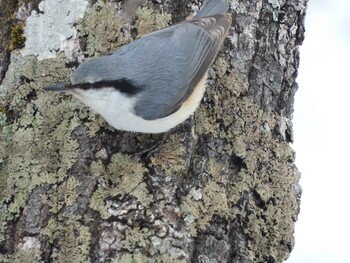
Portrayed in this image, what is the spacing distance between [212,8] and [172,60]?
278 mm

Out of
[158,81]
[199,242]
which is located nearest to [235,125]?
[158,81]

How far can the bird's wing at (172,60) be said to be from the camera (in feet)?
8.14

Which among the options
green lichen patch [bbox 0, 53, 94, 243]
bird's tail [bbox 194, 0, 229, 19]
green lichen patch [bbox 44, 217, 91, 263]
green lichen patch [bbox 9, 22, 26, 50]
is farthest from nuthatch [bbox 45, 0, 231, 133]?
green lichen patch [bbox 44, 217, 91, 263]

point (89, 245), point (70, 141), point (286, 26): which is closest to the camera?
point (89, 245)

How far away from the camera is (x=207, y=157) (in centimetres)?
241

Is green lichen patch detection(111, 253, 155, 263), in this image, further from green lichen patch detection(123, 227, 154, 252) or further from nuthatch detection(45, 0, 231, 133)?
nuthatch detection(45, 0, 231, 133)

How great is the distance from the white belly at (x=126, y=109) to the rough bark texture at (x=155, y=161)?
0.04 m

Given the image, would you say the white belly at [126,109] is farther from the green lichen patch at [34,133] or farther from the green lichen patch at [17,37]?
the green lichen patch at [17,37]

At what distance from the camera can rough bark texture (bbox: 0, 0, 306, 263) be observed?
2221 millimetres

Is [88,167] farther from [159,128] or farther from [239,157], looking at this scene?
[239,157]

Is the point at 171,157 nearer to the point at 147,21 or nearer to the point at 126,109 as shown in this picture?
the point at 126,109

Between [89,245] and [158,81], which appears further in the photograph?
[158,81]

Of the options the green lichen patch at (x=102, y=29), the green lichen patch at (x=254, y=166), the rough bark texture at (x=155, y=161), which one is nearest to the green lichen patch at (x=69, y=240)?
the rough bark texture at (x=155, y=161)

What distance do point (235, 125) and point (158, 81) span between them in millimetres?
314
